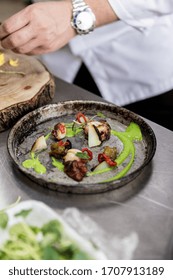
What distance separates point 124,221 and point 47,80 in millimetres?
585

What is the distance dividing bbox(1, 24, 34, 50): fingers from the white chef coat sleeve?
27 cm

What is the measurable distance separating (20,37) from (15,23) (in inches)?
1.7

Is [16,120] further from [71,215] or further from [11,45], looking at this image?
[71,215]

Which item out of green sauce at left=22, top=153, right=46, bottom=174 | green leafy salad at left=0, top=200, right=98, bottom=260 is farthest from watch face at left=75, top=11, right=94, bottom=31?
green leafy salad at left=0, top=200, right=98, bottom=260

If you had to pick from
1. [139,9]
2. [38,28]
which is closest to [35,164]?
[38,28]

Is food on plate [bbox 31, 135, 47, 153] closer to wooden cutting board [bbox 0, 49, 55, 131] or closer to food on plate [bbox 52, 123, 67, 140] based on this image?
food on plate [bbox 52, 123, 67, 140]

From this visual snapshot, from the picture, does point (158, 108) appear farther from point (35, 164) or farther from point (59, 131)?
point (35, 164)

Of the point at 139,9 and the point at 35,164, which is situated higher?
the point at 139,9

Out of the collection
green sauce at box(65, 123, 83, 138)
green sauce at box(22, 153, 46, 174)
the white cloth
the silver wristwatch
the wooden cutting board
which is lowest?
the white cloth

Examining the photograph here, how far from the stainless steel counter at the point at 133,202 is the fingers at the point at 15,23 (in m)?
0.40

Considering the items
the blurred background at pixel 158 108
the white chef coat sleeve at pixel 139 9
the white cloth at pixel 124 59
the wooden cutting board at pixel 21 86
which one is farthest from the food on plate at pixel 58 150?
the blurred background at pixel 158 108

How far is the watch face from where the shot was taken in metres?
1.35

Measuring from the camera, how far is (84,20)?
135 cm
